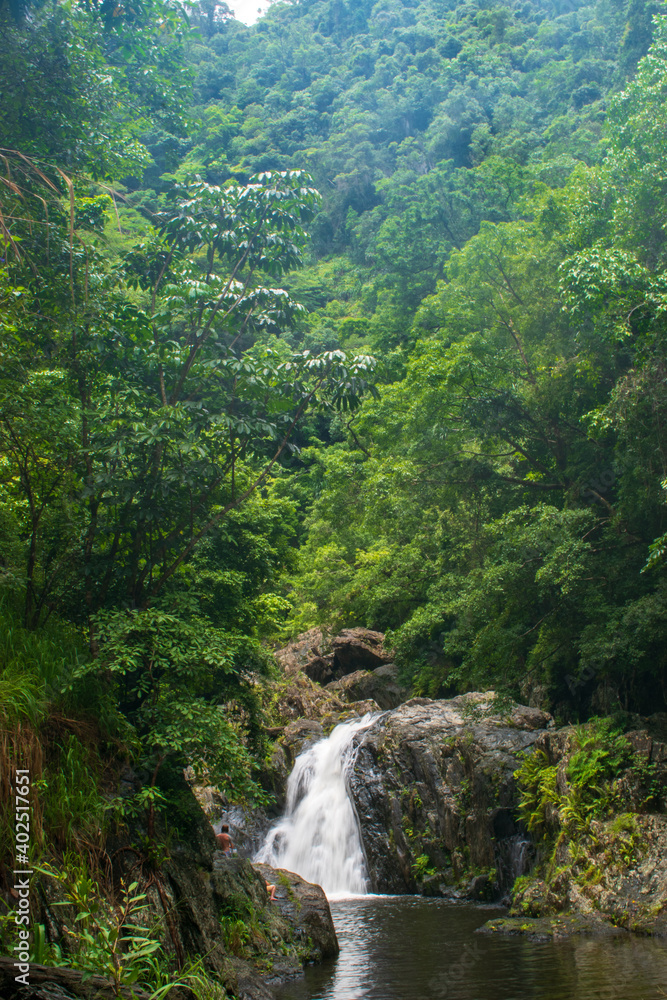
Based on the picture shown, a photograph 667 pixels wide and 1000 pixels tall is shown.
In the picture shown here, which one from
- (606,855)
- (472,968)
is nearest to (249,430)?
(472,968)

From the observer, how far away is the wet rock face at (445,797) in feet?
38.6

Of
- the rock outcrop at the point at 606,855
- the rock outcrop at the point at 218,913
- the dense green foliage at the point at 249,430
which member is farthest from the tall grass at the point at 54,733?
the rock outcrop at the point at 606,855

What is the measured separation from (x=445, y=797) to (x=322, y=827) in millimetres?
2712

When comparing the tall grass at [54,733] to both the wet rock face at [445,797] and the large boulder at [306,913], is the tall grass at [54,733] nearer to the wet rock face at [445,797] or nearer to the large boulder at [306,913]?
the large boulder at [306,913]

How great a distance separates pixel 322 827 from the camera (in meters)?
13.8

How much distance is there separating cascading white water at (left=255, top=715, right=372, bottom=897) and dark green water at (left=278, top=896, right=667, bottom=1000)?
318cm

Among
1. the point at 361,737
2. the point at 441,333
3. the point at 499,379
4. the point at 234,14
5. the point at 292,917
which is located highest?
the point at 234,14

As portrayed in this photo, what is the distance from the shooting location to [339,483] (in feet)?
73.3

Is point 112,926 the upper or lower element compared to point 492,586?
lower

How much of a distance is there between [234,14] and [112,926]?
85.9 m

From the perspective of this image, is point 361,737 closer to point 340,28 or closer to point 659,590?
point 659,590

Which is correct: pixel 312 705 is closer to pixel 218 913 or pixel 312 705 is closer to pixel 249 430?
pixel 218 913

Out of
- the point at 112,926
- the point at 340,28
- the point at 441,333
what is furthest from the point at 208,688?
the point at 340,28

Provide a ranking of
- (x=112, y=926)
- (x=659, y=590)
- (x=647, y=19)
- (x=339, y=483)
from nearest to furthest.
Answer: (x=112, y=926), (x=659, y=590), (x=339, y=483), (x=647, y=19)
